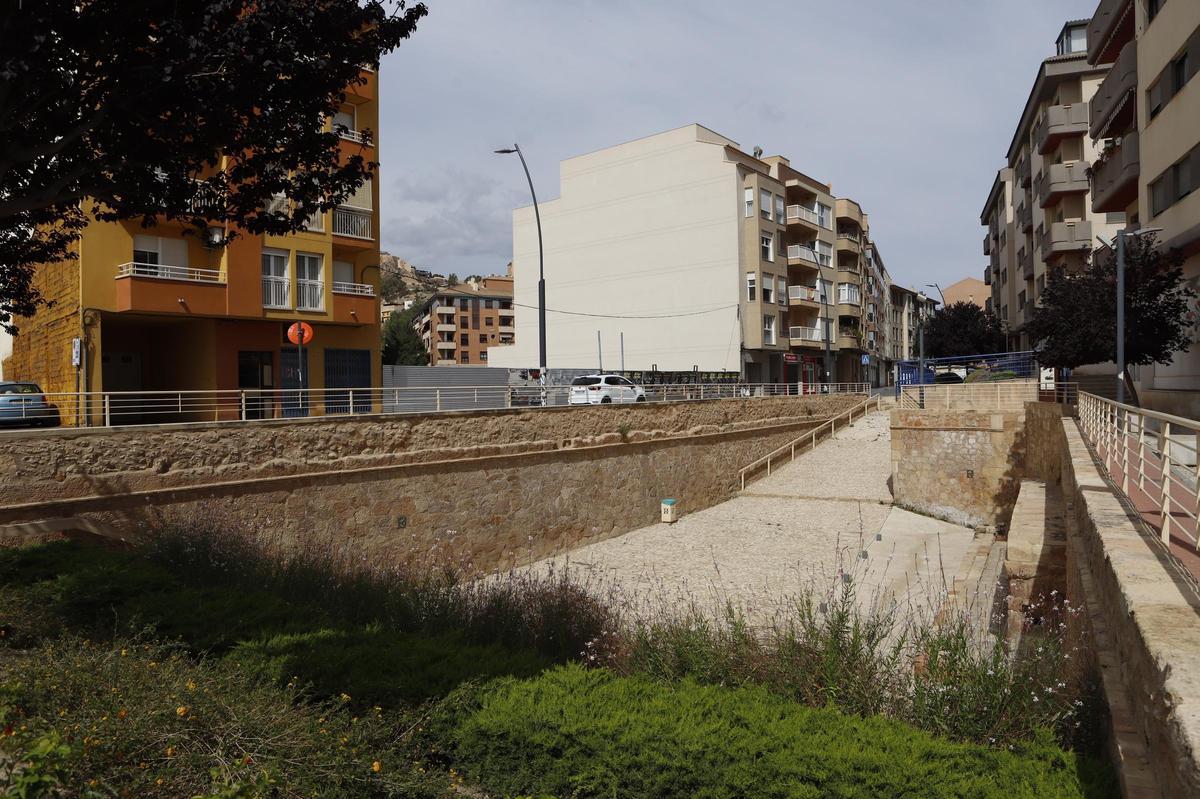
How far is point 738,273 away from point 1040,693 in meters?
38.9

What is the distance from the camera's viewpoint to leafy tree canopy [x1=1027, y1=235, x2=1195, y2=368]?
2088 cm

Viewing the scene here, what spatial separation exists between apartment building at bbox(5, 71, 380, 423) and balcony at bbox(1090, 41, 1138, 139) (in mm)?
20625

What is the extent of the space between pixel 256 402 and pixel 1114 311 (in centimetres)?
2446

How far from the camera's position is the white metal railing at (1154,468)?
16.2 feet

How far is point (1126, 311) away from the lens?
70.9ft

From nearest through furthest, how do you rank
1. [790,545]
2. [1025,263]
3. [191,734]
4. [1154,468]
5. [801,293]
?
1. [191,734]
2. [1154,468]
3. [790,545]
4. [1025,263]
5. [801,293]

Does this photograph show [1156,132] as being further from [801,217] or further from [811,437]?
[801,217]

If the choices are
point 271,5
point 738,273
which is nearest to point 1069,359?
point 738,273

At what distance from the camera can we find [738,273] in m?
42.7

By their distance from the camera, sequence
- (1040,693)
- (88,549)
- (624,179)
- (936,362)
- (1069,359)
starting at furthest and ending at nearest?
1. (624,179)
2. (936,362)
3. (1069,359)
4. (88,549)
5. (1040,693)

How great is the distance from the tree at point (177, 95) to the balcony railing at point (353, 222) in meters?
14.3

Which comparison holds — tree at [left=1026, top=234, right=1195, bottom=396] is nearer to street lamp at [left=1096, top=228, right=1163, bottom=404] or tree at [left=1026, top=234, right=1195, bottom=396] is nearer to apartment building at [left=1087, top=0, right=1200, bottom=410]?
apartment building at [left=1087, top=0, right=1200, bottom=410]

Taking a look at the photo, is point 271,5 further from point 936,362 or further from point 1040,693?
point 936,362

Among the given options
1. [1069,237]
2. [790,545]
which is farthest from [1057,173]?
[790,545]
